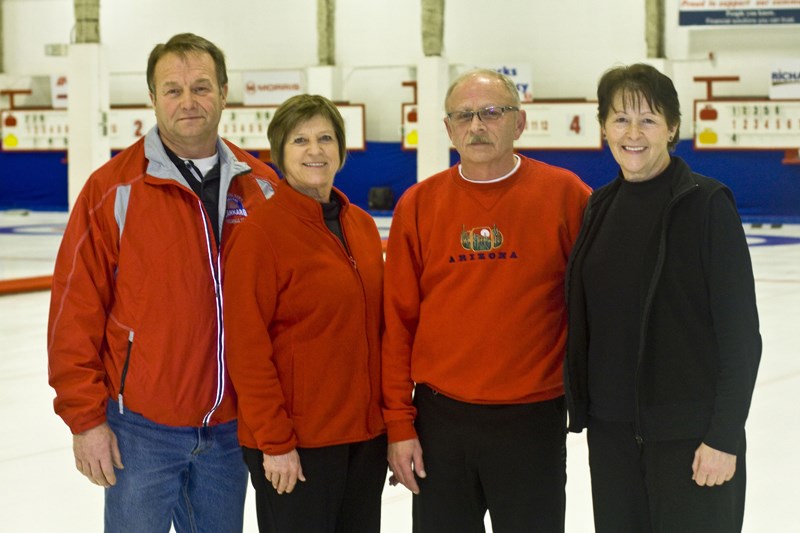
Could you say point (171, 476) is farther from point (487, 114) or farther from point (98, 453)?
point (487, 114)

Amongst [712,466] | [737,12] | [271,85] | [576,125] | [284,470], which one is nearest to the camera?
[712,466]

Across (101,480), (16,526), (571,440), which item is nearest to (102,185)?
(101,480)

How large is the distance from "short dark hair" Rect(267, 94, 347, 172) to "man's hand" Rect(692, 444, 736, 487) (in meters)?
1.11

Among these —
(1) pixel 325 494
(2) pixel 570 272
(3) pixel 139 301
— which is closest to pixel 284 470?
(1) pixel 325 494

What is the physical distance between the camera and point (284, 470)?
239 cm

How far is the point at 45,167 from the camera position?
2186 centimetres

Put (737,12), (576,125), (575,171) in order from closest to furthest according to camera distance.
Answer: (737,12) < (576,125) < (575,171)

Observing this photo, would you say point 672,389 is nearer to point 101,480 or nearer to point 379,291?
point 379,291

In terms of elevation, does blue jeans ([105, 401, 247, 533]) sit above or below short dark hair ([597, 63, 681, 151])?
below

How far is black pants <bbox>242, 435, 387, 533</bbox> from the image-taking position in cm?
245

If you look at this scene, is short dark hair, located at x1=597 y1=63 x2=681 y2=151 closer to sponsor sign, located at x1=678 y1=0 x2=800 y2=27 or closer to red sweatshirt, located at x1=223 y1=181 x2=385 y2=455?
red sweatshirt, located at x1=223 y1=181 x2=385 y2=455

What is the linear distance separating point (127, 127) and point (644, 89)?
62.7ft

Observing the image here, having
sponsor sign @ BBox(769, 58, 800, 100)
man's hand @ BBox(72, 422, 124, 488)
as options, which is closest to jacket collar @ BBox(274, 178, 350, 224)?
man's hand @ BBox(72, 422, 124, 488)

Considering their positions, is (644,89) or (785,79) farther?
(785,79)
